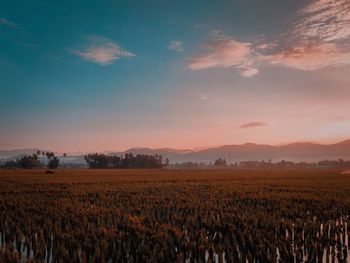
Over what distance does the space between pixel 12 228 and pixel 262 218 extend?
866 cm

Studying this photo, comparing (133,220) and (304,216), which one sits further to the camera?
(304,216)

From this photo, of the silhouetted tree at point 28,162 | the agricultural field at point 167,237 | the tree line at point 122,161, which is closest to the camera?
the agricultural field at point 167,237

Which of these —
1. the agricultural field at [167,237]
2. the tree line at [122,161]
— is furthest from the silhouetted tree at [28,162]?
the agricultural field at [167,237]

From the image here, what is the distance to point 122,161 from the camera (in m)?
147

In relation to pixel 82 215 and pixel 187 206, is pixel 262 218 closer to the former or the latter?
pixel 187 206

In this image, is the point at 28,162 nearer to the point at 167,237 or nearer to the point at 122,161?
the point at 122,161

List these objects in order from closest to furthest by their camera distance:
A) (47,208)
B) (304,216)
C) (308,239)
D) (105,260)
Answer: (105,260), (308,239), (304,216), (47,208)

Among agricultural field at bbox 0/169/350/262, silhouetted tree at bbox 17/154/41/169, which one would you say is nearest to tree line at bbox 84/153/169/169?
silhouetted tree at bbox 17/154/41/169

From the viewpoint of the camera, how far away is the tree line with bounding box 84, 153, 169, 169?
5591 inches

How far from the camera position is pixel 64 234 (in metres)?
10.1

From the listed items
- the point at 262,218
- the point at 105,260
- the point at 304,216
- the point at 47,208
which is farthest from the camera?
the point at 47,208

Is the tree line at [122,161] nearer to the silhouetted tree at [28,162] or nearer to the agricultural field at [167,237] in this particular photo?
the silhouetted tree at [28,162]

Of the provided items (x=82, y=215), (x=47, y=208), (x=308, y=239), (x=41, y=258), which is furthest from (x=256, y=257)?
(x=47, y=208)

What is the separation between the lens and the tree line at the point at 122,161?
466 feet
